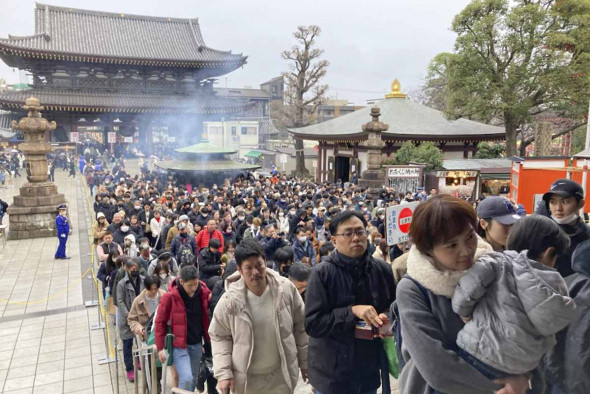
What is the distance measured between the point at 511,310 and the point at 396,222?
4568 mm

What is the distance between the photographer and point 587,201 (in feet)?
40.1

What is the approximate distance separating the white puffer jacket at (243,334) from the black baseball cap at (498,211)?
161cm

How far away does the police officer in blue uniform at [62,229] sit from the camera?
37.7ft

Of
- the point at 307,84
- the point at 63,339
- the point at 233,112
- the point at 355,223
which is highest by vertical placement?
the point at 307,84

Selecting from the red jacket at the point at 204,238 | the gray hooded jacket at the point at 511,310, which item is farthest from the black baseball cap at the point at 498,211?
the red jacket at the point at 204,238

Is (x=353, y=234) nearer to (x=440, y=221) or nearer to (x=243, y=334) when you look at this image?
(x=440, y=221)

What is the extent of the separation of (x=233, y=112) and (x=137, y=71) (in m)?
7.14

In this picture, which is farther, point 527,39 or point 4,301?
point 527,39

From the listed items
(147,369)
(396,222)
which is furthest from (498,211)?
(147,369)

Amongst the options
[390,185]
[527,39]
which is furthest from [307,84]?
[390,185]

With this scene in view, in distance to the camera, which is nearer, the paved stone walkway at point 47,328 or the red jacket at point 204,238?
the paved stone walkway at point 47,328

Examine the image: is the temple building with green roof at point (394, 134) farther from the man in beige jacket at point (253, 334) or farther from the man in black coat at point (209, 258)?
the man in beige jacket at point (253, 334)

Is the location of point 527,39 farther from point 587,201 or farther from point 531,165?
point 587,201

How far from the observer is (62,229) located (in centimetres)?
1162
